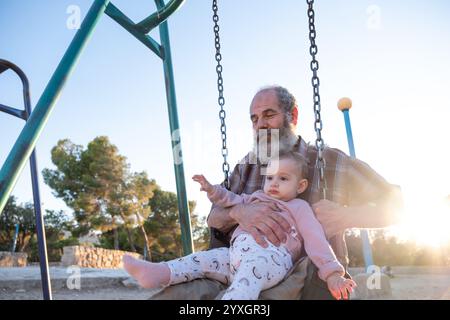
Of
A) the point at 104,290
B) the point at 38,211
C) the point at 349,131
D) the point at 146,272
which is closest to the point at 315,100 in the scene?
the point at 146,272

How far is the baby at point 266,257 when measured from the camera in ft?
3.67

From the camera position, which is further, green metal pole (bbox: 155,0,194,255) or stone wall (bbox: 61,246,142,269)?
stone wall (bbox: 61,246,142,269)

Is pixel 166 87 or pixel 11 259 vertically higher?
pixel 166 87

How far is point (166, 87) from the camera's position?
2.31m

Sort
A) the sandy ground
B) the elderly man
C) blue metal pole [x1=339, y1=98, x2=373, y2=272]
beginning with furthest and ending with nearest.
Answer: the sandy ground < blue metal pole [x1=339, y1=98, x2=373, y2=272] < the elderly man

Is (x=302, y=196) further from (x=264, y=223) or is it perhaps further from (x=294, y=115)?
(x=294, y=115)

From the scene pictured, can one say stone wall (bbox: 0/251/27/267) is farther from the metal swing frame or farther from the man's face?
the man's face

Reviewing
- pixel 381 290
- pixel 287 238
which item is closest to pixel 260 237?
pixel 287 238

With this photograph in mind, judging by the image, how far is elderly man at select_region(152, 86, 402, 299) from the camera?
1.19m

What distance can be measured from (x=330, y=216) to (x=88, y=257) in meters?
12.0

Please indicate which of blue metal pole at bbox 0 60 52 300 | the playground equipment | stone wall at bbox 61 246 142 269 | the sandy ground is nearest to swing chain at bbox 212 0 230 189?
the playground equipment

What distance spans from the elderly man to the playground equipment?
15 centimetres

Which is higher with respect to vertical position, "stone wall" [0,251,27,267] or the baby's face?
the baby's face

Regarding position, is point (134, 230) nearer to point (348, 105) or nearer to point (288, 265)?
point (348, 105)
